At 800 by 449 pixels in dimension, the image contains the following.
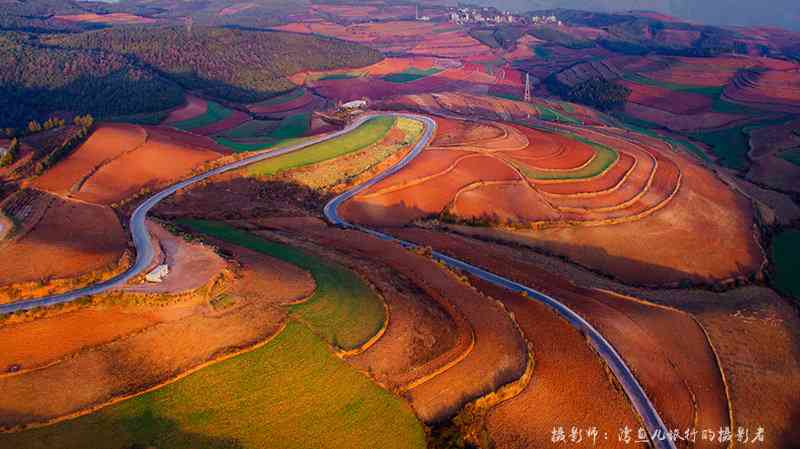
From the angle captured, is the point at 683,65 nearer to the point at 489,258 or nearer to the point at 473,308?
the point at 489,258

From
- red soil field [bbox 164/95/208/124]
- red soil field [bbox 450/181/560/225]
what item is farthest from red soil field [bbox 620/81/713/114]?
red soil field [bbox 164/95/208/124]

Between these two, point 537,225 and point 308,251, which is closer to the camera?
point 308,251

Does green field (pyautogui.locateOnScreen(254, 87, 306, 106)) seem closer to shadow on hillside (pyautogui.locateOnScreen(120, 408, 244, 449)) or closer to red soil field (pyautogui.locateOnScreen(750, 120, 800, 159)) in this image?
red soil field (pyautogui.locateOnScreen(750, 120, 800, 159))

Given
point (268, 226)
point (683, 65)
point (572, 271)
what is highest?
point (683, 65)

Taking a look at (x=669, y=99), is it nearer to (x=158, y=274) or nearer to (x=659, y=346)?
(x=659, y=346)

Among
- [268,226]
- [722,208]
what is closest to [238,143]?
[268,226]

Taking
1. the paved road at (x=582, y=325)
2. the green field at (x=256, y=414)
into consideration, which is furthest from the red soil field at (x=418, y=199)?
the green field at (x=256, y=414)
